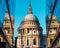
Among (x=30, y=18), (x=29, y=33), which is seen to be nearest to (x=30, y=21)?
(x=30, y=18)

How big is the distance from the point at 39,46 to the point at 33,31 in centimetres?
504

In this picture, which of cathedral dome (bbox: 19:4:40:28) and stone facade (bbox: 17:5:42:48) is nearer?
stone facade (bbox: 17:5:42:48)

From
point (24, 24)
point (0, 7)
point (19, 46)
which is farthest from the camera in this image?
point (24, 24)

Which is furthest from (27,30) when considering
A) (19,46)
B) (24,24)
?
(19,46)

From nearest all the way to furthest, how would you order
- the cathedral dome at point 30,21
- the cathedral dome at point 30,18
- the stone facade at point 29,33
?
1. the stone facade at point 29,33
2. the cathedral dome at point 30,21
3. the cathedral dome at point 30,18

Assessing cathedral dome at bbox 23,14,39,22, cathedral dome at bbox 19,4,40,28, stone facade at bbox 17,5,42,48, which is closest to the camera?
stone facade at bbox 17,5,42,48

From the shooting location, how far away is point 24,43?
337ft

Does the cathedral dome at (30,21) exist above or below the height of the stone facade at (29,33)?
above

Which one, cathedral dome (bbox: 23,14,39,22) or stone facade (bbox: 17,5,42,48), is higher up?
cathedral dome (bbox: 23,14,39,22)

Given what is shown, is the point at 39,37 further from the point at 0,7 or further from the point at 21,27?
the point at 0,7

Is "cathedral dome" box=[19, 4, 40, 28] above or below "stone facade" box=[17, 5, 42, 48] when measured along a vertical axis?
above

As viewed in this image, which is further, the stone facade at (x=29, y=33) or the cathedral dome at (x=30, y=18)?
the cathedral dome at (x=30, y=18)

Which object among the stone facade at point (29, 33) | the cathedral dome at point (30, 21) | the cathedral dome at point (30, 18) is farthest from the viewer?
the cathedral dome at point (30, 18)

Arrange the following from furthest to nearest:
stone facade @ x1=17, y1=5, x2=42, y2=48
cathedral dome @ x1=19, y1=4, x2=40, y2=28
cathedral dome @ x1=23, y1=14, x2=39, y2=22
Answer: cathedral dome @ x1=23, y1=14, x2=39, y2=22 → cathedral dome @ x1=19, y1=4, x2=40, y2=28 → stone facade @ x1=17, y1=5, x2=42, y2=48
